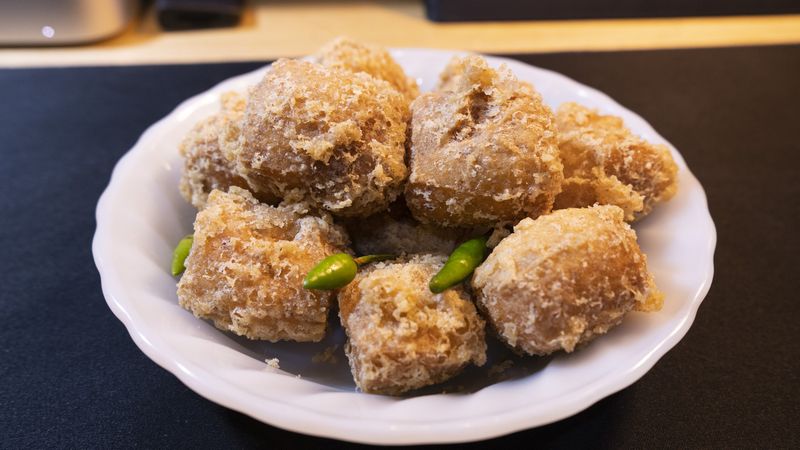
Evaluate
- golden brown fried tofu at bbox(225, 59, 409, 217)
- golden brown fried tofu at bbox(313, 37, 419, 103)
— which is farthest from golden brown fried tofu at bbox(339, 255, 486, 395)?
golden brown fried tofu at bbox(313, 37, 419, 103)

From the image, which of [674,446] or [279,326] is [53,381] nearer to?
[279,326]

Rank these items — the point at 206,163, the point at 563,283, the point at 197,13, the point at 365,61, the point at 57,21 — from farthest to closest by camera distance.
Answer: the point at 197,13 → the point at 57,21 → the point at 365,61 → the point at 206,163 → the point at 563,283

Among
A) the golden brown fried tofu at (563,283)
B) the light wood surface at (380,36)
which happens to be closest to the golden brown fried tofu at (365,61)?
the golden brown fried tofu at (563,283)

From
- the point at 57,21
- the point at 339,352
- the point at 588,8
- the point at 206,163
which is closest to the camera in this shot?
the point at 339,352

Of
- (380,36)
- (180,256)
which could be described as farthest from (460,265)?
(380,36)

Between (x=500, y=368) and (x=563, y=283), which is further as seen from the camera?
(x=500, y=368)

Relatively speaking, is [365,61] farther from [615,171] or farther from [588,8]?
[588,8]

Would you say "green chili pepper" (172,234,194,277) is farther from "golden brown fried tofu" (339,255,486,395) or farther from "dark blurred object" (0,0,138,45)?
"dark blurred object" (0,0,138,45)
